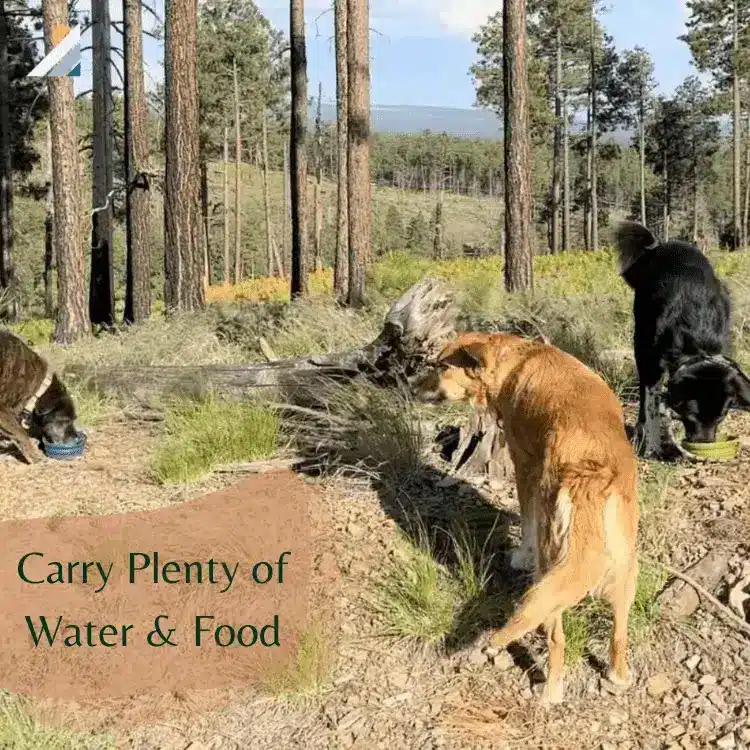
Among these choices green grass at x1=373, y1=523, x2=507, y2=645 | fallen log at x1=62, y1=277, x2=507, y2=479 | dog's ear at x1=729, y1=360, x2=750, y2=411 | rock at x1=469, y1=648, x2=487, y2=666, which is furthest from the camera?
fallen log at x1=62, y1=277, x2=507, y2=479

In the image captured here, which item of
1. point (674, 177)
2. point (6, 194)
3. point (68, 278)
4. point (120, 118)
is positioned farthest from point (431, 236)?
point (68, 278)

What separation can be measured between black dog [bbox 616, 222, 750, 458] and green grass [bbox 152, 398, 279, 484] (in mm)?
2472

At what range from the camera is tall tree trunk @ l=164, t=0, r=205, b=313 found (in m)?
11.7

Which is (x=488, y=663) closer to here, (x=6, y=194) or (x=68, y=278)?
(x=68, y=278)

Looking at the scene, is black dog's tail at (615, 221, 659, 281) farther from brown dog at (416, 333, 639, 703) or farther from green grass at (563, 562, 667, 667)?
green grass at (563, 562, 667, 667)

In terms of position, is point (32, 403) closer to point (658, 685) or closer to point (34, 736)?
point (34, 736)

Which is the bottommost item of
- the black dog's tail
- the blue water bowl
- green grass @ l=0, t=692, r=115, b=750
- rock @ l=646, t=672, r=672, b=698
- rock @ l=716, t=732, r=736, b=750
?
green grass @ l=0, t=692, r=115, b=750

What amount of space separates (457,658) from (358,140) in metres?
12.0

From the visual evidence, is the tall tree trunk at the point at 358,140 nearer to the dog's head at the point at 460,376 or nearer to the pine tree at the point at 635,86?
the dog's head at the point at 460,376

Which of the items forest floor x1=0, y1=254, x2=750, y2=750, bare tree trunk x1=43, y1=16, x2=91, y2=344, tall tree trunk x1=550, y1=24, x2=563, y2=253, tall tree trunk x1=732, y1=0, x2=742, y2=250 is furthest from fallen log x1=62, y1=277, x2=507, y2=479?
tall tree trunk x1=550, y1=24, x2=563, y2=253

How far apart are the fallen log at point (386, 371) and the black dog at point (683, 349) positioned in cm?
97

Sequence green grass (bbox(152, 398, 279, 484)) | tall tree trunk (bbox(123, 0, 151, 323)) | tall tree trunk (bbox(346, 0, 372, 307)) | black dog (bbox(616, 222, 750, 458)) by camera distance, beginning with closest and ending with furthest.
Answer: black dog (bbox(616, 222, 750, 458)), green grass (bbox(152, 398, 279, 484)), tall tree trunk (bbox(346, 0, 372, 307)), tall tree trunk (bbox(123, 0, 151, 323))

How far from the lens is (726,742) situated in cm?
304

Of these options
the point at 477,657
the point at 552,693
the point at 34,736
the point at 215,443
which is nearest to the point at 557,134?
the point at 215,443
